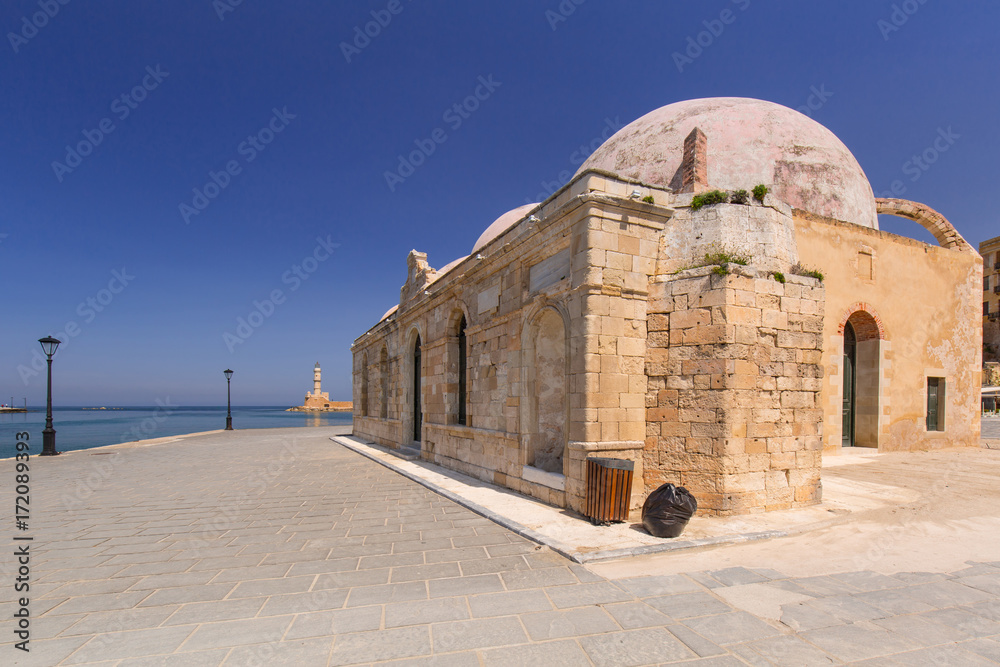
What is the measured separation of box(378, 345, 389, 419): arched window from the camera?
17.1m

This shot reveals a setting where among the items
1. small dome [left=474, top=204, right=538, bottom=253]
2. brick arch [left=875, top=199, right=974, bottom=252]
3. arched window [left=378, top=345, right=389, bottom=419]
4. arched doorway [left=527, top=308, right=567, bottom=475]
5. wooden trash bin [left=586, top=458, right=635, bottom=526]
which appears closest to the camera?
wooden trash bin [left=586, top=458, right=635, bottom=526]

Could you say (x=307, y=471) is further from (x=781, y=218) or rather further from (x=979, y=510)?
(x=979, y=510)

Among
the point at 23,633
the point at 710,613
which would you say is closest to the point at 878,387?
the point at 710,613

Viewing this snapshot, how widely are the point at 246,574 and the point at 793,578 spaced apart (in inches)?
196

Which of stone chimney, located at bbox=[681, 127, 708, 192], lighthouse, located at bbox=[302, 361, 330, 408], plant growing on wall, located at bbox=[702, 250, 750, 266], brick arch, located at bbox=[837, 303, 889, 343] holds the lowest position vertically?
lighthouse, located at bbox=[302, 361, 330, 408]

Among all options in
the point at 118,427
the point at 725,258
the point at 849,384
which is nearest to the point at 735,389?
the point at 725,258

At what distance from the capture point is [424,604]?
3.75 meters

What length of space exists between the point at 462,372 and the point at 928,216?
558 inches

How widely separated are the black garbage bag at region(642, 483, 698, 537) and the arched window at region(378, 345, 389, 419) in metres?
12.8

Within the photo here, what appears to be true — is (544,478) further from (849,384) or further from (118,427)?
(118,427)

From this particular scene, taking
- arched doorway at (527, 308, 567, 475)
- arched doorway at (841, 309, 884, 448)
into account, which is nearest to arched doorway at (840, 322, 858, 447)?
arched doorway at (841, 309, 884, 448)

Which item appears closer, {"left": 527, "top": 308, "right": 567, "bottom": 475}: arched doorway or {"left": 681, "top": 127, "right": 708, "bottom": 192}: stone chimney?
{"left": 681, "top": 127, "right": 708, "bottom": 192}: stone chimney

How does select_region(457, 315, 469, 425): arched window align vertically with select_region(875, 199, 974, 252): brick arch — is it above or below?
below

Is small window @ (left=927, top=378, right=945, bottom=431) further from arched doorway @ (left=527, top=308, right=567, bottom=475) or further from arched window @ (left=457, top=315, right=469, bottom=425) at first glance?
arched window @ (left=457, top=315, right=469, bottom=425)
